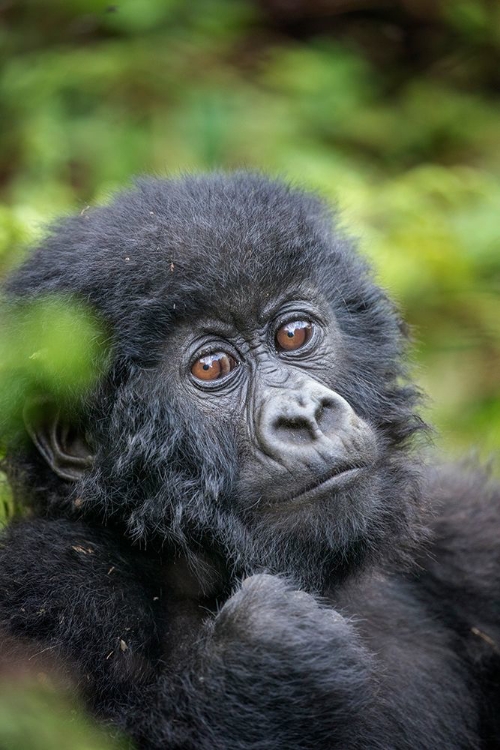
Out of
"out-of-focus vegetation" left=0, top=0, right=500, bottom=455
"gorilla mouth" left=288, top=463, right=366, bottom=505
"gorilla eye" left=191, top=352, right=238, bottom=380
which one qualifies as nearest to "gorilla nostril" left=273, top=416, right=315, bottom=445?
"gorilla mouth" left=288, top=463, right=366, bottom=505

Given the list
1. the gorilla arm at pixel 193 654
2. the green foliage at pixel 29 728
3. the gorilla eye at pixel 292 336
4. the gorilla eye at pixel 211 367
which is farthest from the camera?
the gorilla eye at pixel 292 336

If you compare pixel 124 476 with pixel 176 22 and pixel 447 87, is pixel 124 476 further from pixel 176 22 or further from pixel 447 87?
pixel 447 87

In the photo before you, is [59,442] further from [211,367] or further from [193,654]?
[193,654]

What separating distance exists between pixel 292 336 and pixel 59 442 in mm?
914

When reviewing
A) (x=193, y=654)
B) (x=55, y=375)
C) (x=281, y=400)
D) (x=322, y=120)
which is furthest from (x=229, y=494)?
(x=322, y=120)

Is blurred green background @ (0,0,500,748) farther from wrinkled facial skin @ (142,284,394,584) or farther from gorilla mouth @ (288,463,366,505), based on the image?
gorilla mouth @ (288,463,366,505)

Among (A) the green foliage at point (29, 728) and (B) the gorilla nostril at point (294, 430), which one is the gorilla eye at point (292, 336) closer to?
(B) the gorilla nostril at point (294, 430)

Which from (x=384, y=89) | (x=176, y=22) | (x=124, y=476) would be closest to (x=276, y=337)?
(x=124, y=476)

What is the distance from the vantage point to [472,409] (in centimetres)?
613

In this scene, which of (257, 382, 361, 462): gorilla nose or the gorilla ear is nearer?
(257, 382, 361, 462): gorilla nose

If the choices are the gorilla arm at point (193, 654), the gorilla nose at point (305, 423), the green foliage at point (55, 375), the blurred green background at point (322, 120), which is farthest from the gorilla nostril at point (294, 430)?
the blurred green background at point (322, 120)

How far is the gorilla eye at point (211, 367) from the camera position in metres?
3.53

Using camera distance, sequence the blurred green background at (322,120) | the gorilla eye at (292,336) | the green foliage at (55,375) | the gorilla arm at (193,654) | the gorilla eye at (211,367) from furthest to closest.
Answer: the blurred green background at (322,120), the gorilla eye at (292,336), the gorilla eye at (211,367), the green foliage at (55,375), the gorilla arm at (193,654)

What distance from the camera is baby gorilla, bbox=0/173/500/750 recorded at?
3.03 m
